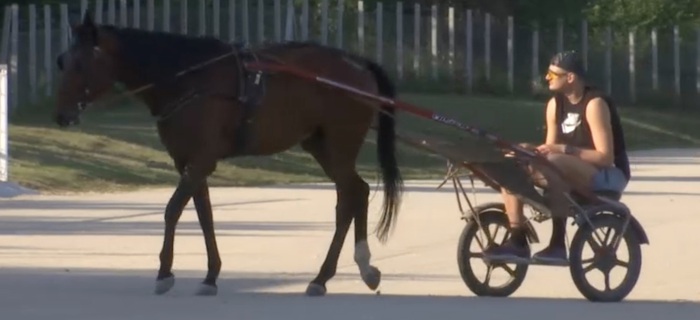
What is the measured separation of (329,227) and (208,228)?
624 cm

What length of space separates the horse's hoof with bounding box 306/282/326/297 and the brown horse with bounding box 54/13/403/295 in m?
0.01

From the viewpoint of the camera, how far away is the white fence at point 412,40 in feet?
125

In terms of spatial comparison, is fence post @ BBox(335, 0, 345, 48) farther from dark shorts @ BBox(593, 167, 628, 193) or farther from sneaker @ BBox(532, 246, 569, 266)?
sneaker @ BBox(532, 246, 569, 266)

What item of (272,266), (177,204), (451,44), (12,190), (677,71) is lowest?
(677,71)

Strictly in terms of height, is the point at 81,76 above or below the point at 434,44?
above

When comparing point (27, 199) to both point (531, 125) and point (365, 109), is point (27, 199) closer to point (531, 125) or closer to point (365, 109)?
point (365, 109)

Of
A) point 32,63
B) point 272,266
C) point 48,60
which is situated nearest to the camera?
point 272,266

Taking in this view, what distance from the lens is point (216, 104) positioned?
13109 millimetres

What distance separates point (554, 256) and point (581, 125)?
947mm

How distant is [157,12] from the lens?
139 ft

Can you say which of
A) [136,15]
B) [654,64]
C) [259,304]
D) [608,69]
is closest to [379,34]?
[136,15]

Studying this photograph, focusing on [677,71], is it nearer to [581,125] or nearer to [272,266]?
[272,266]

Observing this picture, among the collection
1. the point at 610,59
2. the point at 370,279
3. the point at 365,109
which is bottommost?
the point at 610,59

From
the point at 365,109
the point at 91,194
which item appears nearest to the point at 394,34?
the point at 91,194
